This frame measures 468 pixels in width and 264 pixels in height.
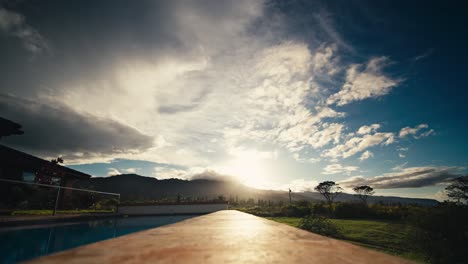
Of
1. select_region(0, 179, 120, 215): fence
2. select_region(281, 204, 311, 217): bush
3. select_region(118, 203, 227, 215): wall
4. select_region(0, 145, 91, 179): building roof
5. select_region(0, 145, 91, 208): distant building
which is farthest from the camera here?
select_region(281, 204, 311, 217): bush

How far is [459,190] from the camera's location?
13.1 m

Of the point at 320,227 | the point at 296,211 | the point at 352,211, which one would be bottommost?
the point at 296,211

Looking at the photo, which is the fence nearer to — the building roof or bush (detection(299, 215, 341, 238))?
the building roof

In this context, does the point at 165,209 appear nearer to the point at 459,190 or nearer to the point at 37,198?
the point at 37,198

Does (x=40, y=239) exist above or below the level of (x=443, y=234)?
below

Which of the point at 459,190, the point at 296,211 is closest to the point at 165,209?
the point at 296,211

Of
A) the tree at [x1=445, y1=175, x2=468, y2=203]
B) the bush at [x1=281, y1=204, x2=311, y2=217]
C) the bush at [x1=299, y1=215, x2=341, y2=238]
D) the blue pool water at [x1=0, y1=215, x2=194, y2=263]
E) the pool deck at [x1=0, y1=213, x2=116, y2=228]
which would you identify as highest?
the tree at [x1=445, y1=175, x2=468, y2=203]

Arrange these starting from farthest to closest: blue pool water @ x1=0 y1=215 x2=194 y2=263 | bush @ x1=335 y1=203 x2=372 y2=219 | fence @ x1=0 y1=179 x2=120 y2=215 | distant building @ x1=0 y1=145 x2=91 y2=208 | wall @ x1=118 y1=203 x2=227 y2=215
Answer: bush @ x1=335 y1=203 x2=372 y2=219 → wall @ x1=118 y1=203 x2=227 y2=215 → distant building @ x1=0 y1=145 x2=91 y2=208 → fence @ x1=0 y1=179 x2=120 y2=215 → blue pool water @ x1=0 y1=215 x2=194 y2=263

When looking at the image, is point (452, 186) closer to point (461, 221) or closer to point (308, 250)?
point (461, 221)

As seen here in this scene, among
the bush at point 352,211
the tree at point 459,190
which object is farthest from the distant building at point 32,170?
the bush at point 352,211

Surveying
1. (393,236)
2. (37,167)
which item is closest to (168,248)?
(393,236)

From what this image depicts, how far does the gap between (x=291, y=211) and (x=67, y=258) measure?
24999 millimetres

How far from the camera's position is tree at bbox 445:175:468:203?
10422mm

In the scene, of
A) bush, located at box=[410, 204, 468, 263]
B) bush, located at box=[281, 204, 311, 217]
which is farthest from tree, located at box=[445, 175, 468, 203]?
bush, located at box=[281, 204, 311, 217]
